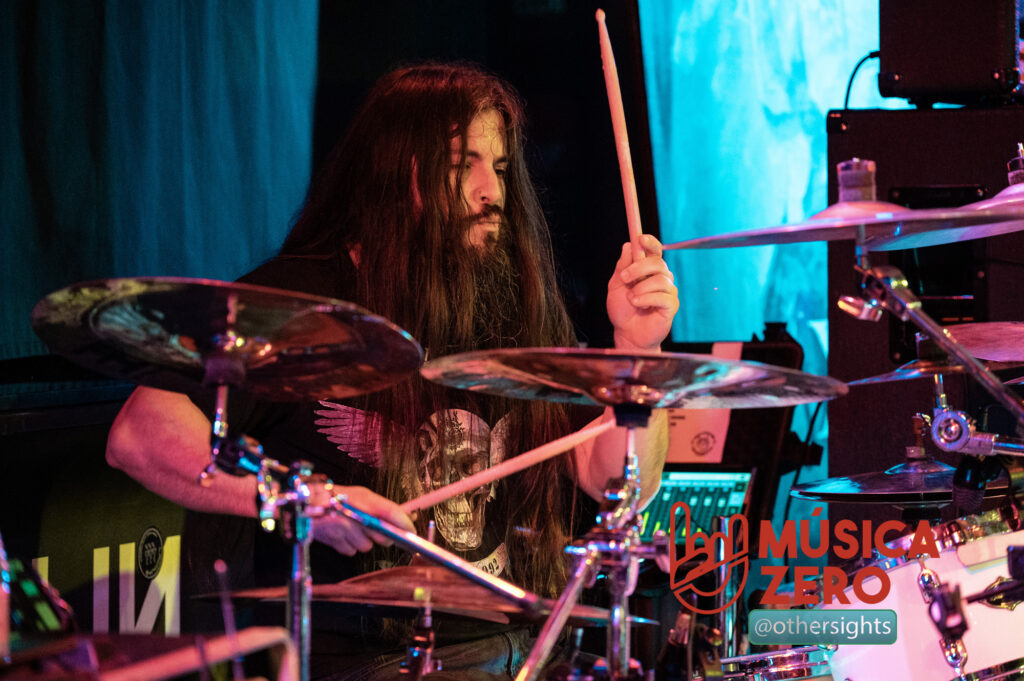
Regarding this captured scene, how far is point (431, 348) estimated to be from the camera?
181 cm

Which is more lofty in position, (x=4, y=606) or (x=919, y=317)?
(x=919, y=317)

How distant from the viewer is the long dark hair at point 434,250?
1.75m

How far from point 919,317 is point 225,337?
72 centimetres

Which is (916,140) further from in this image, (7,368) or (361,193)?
(7,368)

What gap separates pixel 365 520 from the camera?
37.1 inches

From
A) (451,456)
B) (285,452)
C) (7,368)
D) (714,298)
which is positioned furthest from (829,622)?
(714,298)

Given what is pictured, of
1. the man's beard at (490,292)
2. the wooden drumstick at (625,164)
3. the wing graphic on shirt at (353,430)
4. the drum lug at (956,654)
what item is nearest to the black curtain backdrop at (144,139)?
the wing graphic on shirt at (353,430)

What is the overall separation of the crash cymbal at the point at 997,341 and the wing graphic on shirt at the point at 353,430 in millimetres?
960

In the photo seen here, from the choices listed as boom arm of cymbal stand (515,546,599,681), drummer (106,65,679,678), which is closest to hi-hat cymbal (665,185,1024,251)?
drummer (106,65,679,678)

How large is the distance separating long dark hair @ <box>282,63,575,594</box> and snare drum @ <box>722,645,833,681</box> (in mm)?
363

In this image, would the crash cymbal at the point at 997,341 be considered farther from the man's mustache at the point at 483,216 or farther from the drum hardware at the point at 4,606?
the drum hardware at the point at 4,606

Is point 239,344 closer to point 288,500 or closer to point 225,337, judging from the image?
point 225,337

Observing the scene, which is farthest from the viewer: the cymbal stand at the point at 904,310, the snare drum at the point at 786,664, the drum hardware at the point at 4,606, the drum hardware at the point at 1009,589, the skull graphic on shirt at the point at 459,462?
the snare drum at the point at 786,664

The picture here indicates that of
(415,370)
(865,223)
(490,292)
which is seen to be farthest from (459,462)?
(865,223)
